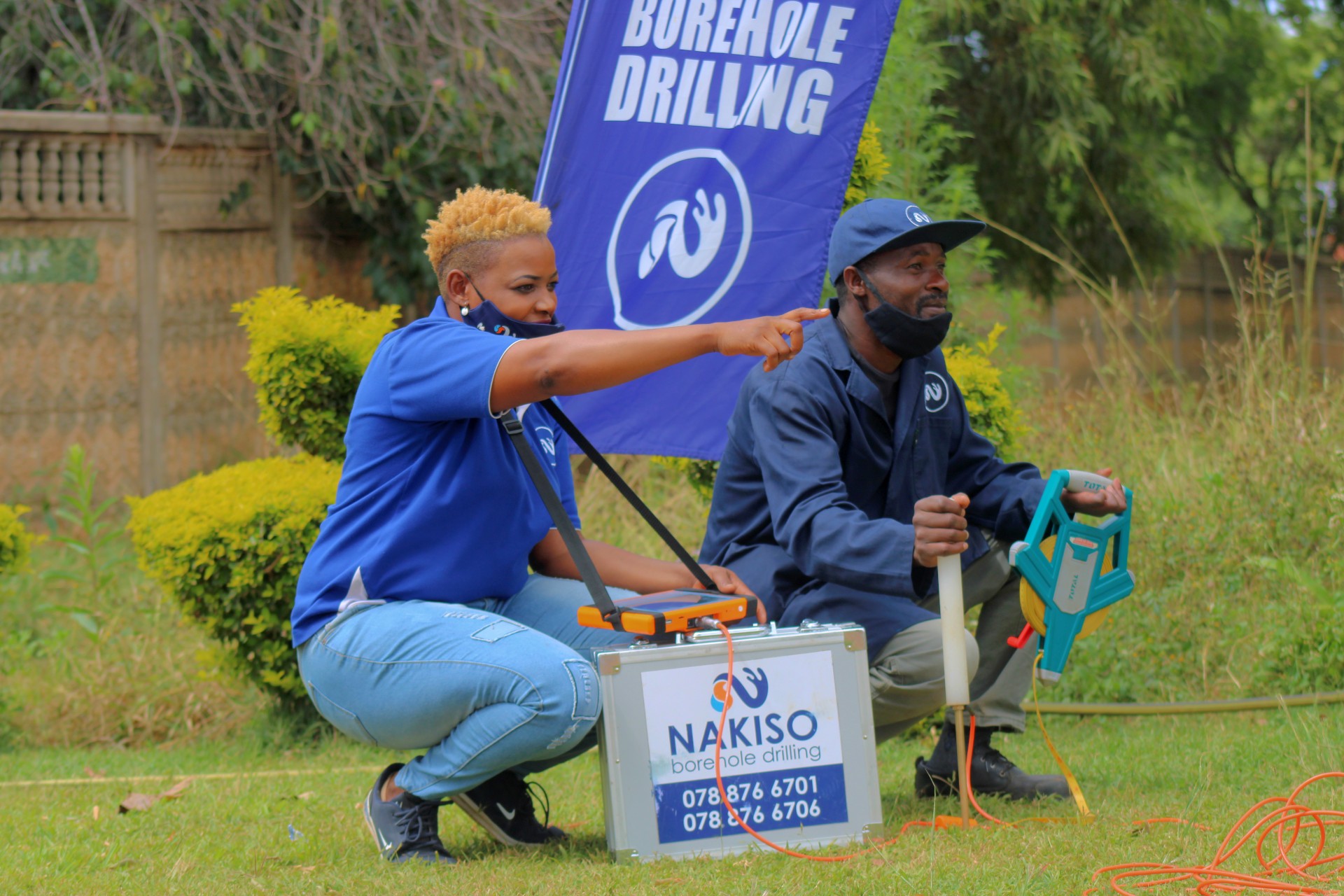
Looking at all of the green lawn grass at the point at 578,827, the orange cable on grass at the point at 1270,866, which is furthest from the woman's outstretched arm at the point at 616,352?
the orange cable on grass at the point at 1270,866

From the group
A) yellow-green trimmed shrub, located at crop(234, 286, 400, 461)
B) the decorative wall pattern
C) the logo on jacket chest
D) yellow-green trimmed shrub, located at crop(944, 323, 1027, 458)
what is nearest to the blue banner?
yellow-green trimmed shrub, located at crop(944, 323, 1027, 458)

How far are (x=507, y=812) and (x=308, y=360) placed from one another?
89.8 inches

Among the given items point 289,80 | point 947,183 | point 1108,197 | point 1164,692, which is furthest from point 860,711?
point 1108,197

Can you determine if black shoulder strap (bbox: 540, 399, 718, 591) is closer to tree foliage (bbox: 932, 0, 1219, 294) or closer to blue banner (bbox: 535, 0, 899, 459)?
blue banner (bbox: 535, 0, 899, 459)

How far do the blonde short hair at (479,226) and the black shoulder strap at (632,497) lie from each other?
0.40 meters

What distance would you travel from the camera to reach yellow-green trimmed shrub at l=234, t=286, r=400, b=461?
5.22 meters

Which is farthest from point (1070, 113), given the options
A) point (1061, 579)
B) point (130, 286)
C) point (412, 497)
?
point (412, 497)

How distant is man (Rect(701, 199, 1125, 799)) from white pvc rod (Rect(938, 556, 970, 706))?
0.34ft

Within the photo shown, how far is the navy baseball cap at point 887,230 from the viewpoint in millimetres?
3641

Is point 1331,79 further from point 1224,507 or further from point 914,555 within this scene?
point 914,555

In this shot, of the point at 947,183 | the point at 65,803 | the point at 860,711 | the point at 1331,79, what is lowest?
the point at 65,803

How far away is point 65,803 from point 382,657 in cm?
174

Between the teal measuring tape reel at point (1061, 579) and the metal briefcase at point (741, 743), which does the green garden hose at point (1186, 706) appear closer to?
the teal measuring tape reel at point (1061, 579)

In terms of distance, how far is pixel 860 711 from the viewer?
132 inches
